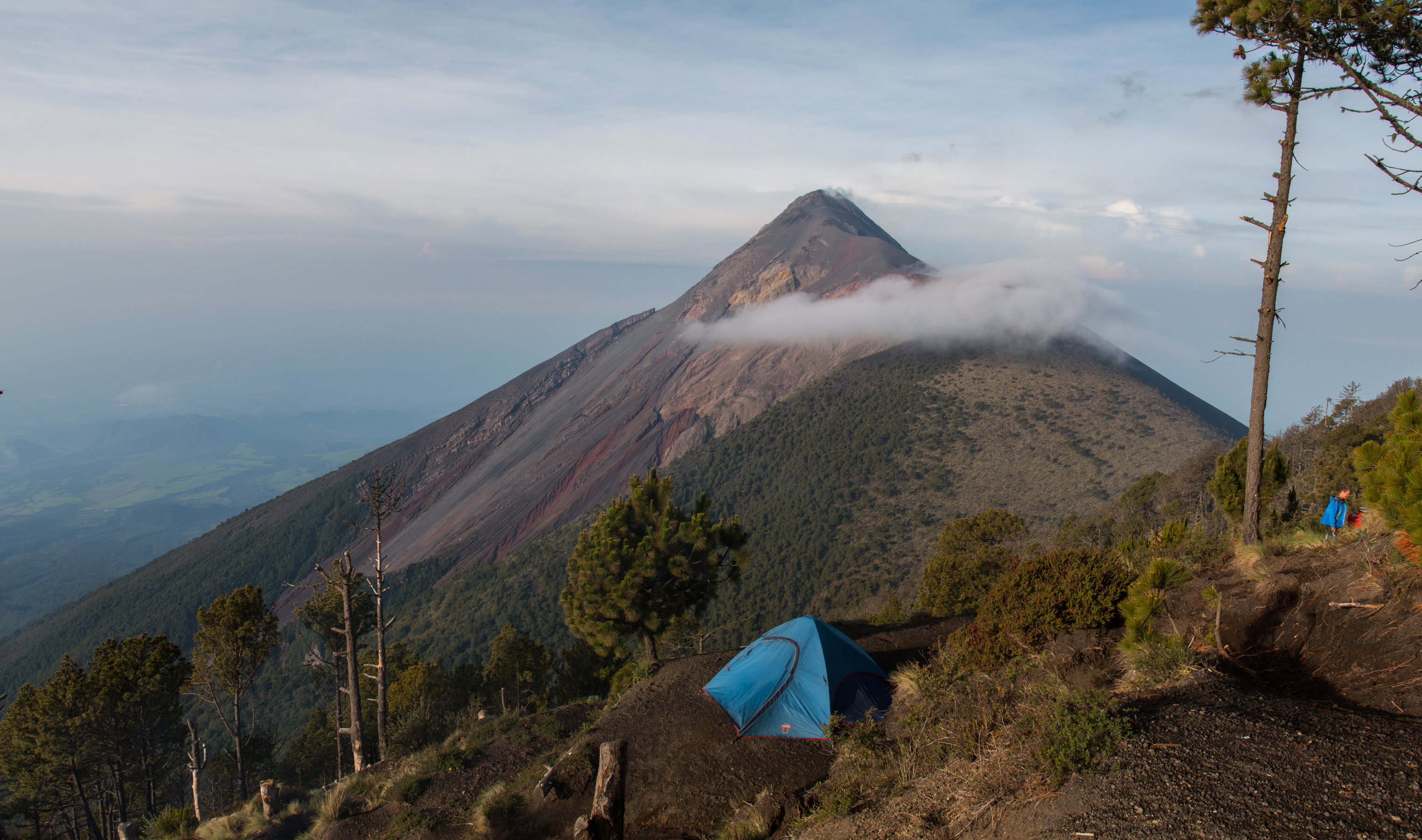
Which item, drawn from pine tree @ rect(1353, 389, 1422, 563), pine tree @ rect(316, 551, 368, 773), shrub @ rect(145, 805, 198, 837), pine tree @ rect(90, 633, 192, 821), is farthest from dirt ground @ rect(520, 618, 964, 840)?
pine tree @ rect(90, 633, 192, 821)

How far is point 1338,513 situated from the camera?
11.6m

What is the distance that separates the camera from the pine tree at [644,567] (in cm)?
1912

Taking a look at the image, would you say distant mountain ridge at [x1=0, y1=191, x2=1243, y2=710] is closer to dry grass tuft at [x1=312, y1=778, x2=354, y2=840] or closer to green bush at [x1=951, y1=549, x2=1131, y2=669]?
dry grass tuft at [x1=312, y1=778, x2=354, y2=840]

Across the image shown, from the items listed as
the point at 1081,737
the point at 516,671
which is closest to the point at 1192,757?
the point at 1081,737

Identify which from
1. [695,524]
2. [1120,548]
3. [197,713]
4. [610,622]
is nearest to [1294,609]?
[1120,548]

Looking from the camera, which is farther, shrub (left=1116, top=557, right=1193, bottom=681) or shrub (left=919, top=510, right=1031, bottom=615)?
shrub (left=919, top=510, right=1031, bottom=615)

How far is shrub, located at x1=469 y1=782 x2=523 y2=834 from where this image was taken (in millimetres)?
9891

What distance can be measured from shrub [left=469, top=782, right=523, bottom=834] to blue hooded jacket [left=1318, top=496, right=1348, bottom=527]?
13835 millimetres

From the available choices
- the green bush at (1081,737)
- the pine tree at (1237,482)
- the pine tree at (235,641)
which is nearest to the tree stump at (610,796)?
the green bush at (1081,737)

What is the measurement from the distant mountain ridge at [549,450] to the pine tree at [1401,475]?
1821 inches

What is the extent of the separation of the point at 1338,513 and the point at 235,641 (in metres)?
27.0

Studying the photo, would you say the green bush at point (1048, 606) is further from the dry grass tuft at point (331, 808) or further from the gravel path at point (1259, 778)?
the dry grass tuft at point (331, 808)

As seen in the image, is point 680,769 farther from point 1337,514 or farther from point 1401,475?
point 1337,514

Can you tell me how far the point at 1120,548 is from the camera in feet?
45.3
